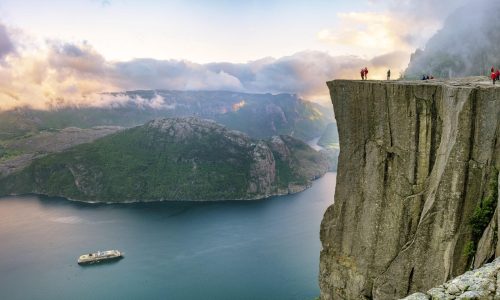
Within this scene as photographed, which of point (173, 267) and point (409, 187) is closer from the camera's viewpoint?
point (409, 187)

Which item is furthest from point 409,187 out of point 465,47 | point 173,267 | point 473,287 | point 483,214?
point 465,47

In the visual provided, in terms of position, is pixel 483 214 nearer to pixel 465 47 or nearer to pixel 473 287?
pixel 473 287

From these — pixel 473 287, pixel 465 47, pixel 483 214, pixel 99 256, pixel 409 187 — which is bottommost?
pixel 99 256

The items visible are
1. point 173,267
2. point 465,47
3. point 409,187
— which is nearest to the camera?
point 409,187

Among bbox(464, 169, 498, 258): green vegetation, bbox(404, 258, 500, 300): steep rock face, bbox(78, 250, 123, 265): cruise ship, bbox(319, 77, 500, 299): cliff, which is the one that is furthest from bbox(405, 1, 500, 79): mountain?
bbox(404, 258, 500, 300): steep rock face

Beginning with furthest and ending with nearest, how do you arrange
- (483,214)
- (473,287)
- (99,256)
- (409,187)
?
(99,256) → (409,187) → (483,214) → (473,287)

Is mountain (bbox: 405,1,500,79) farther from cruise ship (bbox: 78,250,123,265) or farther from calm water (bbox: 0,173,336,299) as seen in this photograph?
cruise ship (bbox: 78,250,123,265)

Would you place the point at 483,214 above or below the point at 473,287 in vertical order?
above
